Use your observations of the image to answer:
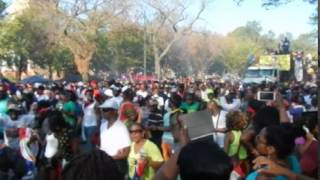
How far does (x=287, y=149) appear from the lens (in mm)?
4461

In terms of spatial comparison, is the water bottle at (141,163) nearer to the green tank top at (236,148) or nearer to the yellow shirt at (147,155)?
the yellow shirt at (147,155)

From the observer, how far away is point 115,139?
760cm

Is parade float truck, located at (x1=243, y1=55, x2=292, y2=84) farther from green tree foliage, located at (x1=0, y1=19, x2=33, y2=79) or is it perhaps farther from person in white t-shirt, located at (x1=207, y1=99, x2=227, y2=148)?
person in white t-shirt, located at (x1=207, y1=99, x2=227, y2=148)

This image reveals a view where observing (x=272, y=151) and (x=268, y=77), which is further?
(x=268, y=77)

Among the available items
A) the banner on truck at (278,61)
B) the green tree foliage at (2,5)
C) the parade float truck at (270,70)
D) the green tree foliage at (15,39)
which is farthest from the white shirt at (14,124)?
the green tree foliage at (15,39)

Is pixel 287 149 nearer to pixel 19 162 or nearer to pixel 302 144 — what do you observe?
pixel 302 144

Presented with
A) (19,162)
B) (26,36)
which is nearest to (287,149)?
(19,162)

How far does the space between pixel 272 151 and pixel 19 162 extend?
556cm

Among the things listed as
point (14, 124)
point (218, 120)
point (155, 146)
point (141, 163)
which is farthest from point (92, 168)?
point (14, 124)

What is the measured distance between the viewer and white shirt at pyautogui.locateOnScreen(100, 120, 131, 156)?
7.50 meters

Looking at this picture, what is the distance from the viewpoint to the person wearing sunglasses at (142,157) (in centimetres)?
674

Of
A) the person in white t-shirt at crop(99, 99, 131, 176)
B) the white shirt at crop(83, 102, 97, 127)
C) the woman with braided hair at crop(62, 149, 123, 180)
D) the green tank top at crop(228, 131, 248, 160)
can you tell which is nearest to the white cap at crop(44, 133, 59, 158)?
the person in white t-shirt at crop(99, 99, 131, 176)

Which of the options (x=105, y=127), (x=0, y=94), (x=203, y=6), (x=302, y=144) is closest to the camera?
(x=302, y=144)

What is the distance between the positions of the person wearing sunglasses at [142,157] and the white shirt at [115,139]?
434mm
